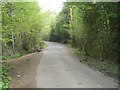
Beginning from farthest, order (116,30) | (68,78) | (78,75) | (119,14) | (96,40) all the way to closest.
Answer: (96,40) < (116,30) < (119,14) < (78,75) < (68,78)

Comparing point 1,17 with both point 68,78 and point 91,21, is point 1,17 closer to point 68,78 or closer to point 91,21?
point 68,78

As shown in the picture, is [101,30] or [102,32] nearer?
[102,32]

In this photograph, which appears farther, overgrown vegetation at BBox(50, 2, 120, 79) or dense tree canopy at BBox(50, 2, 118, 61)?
dense tree canopy at BBox(50, 2, 118, 61)

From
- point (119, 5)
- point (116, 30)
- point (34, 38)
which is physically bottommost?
point (34, 38)

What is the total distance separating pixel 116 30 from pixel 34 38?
28939 mm

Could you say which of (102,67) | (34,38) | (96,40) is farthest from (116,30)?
(34,38)

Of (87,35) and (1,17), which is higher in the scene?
(1,17)

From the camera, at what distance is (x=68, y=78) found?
1555 cm

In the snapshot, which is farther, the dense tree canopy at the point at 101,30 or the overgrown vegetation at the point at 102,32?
the dense tree canopy at the point at 101,30

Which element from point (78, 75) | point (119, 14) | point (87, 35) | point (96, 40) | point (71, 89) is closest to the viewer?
point (71, 89)

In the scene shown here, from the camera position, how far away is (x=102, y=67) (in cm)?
1925

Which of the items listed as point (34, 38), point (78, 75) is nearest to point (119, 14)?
point (78, 75)

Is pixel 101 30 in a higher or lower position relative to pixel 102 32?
higher

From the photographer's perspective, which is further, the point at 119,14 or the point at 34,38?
the point at 34,38
